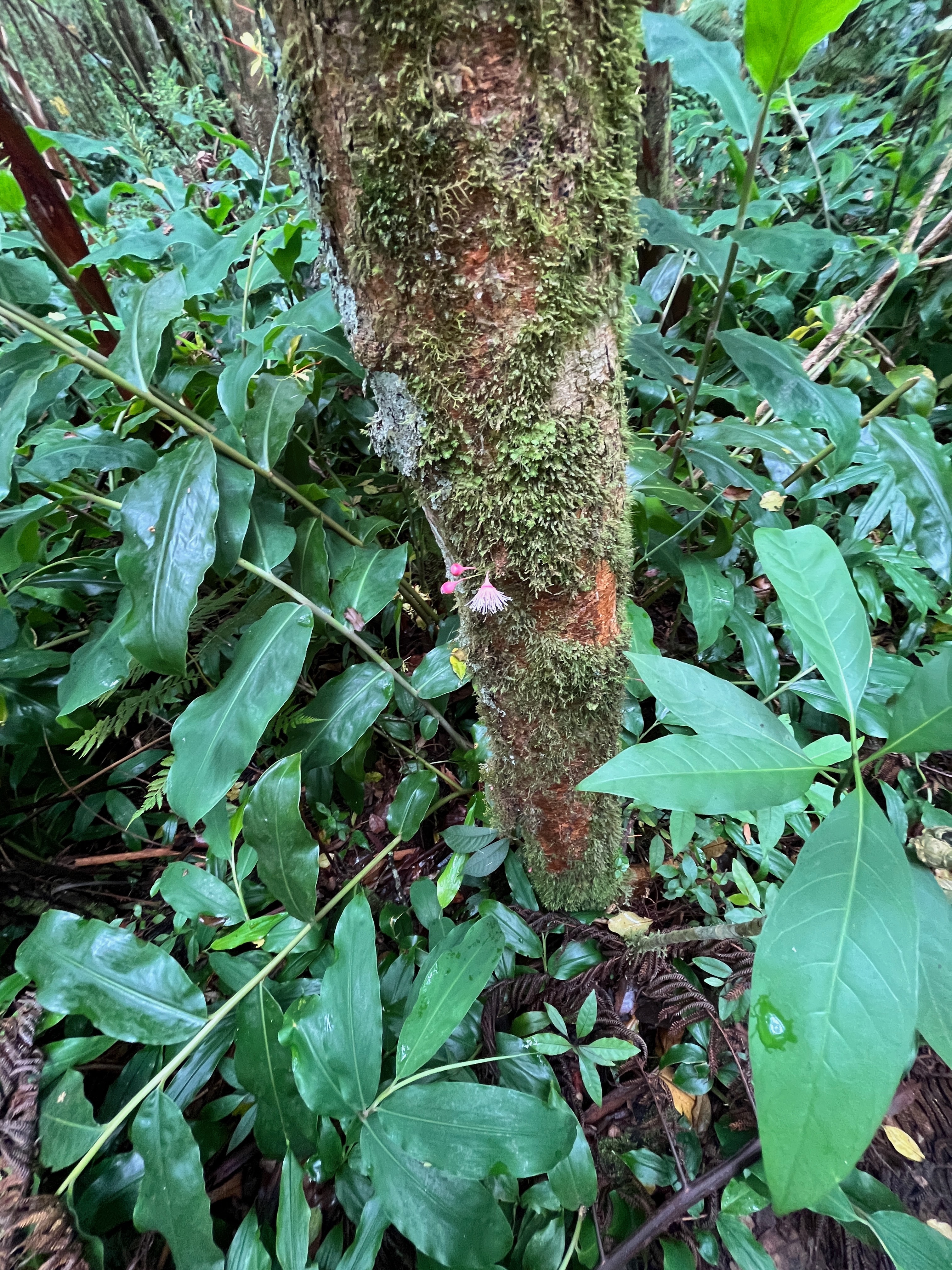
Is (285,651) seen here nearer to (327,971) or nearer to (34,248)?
(327,971)

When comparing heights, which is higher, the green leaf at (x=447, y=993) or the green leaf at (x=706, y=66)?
the green leaf at (x=706, y=66)

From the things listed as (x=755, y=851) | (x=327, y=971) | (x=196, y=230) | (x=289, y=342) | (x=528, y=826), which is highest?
(x=196, y=230)

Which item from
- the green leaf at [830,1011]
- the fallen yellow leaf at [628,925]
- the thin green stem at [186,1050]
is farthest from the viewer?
the fallen yellow leaf at [628,925]

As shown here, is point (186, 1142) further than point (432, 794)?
No

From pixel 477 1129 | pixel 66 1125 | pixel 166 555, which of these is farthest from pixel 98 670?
pixel 477 1129

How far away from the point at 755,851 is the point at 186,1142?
1.03 meters

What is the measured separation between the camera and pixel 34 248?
1426mm

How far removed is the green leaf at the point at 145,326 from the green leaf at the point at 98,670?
34 centimetres

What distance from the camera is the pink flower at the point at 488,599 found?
2.15 feet

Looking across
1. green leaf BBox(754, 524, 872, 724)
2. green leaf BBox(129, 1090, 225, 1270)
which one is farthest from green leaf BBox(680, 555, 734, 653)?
green leaf BBox(129, 1090, 225, 1270)

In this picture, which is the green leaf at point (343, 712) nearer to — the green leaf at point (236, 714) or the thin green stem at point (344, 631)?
the thin green stem at point (344, 631)

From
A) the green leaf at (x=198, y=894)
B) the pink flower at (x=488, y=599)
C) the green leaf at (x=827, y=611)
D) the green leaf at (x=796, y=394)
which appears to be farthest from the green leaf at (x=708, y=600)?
the green leaf at (x=198, y=894)

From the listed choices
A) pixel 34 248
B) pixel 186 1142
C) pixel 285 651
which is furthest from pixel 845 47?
pixel 186 1142

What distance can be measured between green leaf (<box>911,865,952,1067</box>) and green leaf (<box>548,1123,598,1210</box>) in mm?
474
